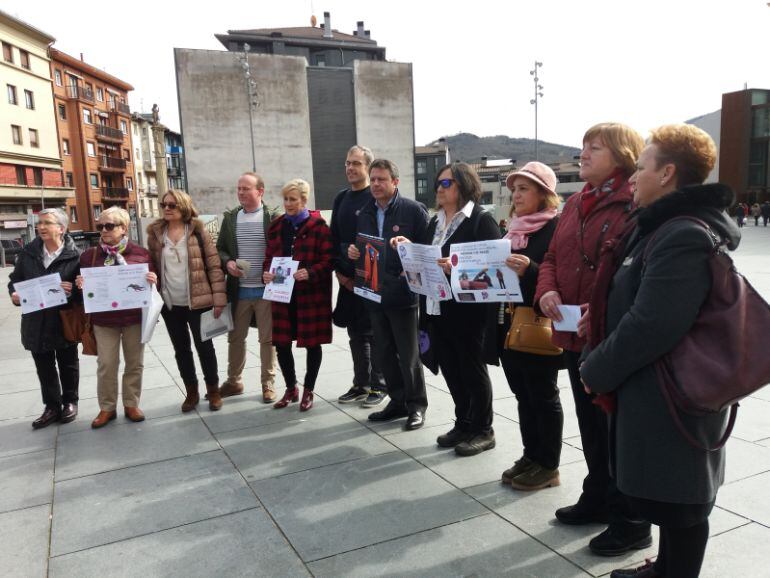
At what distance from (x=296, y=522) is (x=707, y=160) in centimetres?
267

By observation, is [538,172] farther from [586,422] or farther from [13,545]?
[13,545]

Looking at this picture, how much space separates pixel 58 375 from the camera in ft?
17.1

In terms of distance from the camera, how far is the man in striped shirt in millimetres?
5309

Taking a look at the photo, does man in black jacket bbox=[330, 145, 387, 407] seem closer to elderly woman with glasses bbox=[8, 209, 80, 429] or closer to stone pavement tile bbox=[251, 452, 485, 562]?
stone pavement tile bbox=[251, 452, 485, 562]

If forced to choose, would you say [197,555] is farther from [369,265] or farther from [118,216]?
[118,216]

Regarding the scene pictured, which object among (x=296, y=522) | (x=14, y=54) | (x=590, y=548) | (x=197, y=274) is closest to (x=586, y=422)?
(x=590, y=548)

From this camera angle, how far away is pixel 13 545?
3.11 m

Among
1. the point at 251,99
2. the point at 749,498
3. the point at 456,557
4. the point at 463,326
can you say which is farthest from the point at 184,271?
the point at 251,99

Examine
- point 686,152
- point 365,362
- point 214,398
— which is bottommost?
point 214,398

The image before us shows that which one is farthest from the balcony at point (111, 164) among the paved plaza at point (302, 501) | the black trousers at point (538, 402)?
the black trousers at point (538, 402)

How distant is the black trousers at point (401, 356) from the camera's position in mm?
4590

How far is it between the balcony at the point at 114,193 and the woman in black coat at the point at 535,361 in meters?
65.7

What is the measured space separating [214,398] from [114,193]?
217ft

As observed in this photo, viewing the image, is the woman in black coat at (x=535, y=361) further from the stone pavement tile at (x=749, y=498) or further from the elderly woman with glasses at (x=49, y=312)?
the elderly woman with glasses at (x=49, y=312)
